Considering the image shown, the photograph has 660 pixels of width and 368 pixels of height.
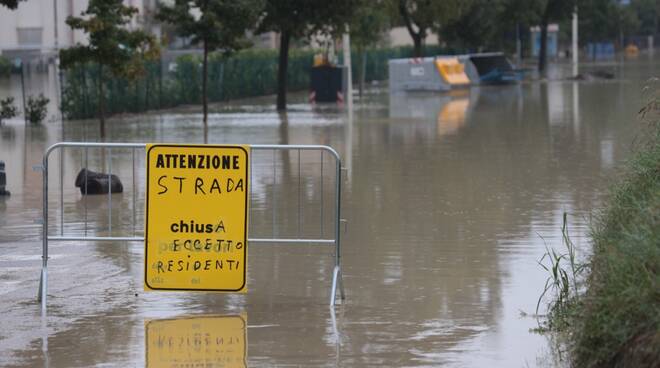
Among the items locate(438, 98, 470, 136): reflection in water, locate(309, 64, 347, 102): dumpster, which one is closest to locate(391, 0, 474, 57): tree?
locate(309, 64, 347, 102): dumpster

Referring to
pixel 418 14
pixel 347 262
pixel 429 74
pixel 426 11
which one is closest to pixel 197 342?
pixel 347 262

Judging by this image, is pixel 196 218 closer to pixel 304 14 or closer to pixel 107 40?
pixel 107 40

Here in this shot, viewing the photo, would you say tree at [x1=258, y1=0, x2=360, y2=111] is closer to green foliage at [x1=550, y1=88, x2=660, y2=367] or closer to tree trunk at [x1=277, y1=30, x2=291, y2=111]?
tree trunk at [x1=277, y1=30, x2=291, y2=111]

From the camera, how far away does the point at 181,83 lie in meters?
41.0

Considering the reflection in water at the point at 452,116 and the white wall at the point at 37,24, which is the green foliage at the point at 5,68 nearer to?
the white wall at the point at 37,24

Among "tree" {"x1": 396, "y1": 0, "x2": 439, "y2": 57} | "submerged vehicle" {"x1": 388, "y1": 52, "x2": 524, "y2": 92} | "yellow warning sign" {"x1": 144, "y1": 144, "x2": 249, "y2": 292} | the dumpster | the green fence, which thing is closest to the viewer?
"yellow warning sign" {"x1": 144, "y1": 144, "x2": 249, "y2": 292}

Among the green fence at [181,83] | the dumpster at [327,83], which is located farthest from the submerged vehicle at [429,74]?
the dumpster at [327,83]

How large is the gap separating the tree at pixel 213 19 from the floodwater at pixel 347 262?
7.25 m

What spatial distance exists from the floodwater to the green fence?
27.7 ft

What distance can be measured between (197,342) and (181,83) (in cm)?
3315

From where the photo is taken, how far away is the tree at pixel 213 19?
1256 inches

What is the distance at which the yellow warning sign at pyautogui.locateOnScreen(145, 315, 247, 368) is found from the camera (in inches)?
308

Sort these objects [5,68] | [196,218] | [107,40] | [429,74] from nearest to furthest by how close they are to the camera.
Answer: [196,218] → [107,40] → [429,74] → [5,68]

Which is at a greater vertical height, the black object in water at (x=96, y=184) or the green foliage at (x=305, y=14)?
the green foliage at (x=305, y=14)
